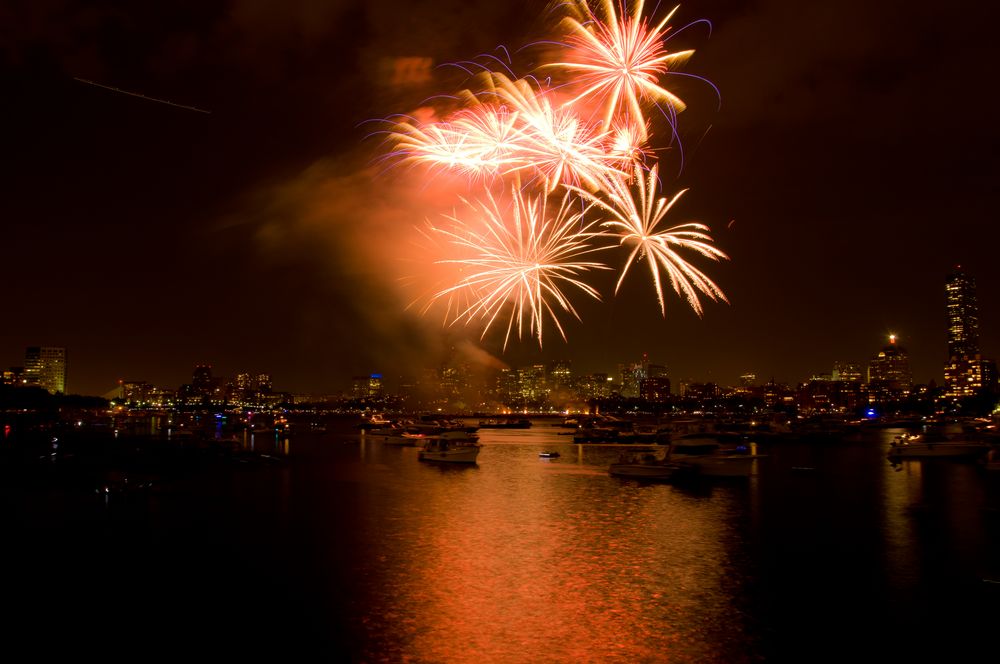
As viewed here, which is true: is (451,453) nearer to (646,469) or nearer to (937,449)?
(646,469)

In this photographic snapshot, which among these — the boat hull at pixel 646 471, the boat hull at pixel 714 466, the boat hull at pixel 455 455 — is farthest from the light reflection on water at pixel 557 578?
the boat hull at pixel 455 455

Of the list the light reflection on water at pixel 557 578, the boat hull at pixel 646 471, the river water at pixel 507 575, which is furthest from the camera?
the boat hull at pixel 646 471

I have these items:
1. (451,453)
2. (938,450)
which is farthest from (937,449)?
(451,453)

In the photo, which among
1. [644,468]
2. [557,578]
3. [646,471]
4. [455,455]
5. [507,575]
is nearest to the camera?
[557,578]

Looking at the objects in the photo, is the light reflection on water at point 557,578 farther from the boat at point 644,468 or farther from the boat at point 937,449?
the boat at point 937,449

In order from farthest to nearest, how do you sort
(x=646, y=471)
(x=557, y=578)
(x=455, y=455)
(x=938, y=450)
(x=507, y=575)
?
(x=938, y=450)
(x=455, y=455)
(x=646, y=471)
(x=507, y=575)
(x=557, y=578)

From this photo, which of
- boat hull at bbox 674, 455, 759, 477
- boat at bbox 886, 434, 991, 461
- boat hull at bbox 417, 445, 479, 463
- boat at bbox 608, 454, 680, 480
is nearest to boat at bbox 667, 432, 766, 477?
boat hull at bbox 674, 455, 759, 477
